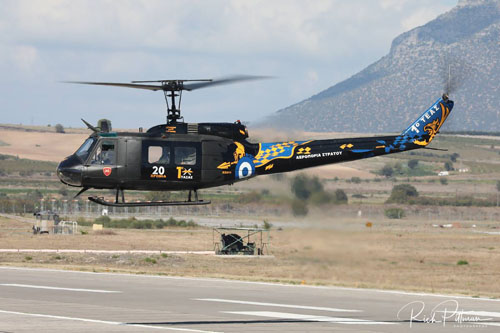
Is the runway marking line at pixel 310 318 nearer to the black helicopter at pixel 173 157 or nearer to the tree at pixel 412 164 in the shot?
the black helicopter at pixel 173 157

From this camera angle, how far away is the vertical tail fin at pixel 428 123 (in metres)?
32.4

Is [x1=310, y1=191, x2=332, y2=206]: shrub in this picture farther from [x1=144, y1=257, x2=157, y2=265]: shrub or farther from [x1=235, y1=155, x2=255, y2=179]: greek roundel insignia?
[x1=144, y1=257, x2=157, y2=265]: shrub

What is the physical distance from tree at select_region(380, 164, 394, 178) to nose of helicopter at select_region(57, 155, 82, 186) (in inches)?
5576

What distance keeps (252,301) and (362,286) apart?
8.36 metres

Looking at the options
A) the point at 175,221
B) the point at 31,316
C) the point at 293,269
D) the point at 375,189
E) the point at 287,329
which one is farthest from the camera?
the point at 375,189

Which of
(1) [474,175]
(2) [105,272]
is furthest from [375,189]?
(2) [105,272]

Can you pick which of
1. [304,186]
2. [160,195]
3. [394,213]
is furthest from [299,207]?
[394,213]

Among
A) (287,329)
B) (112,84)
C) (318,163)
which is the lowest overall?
(287,329)

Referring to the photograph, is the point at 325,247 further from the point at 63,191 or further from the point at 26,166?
the point at 26,166

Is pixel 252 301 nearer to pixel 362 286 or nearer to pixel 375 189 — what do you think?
pixel 362 286

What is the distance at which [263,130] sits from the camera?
31.6 m

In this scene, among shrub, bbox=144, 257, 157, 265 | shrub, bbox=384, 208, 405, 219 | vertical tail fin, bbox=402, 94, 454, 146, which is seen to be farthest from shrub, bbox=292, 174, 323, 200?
shrub, bbox=384, 208, 405, 219

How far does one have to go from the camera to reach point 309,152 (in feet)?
102

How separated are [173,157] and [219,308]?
536 centimetres
